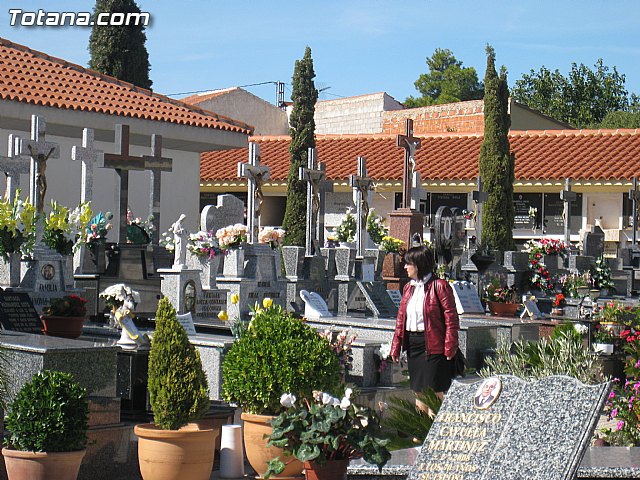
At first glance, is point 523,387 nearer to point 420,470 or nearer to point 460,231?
point 420,470

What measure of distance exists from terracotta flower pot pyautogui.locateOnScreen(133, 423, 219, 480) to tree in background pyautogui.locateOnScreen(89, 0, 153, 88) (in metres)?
23.4

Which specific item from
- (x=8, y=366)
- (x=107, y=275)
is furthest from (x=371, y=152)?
(x=8, y=366)

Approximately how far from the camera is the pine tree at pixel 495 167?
80.9 ft

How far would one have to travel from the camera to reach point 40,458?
262 inches

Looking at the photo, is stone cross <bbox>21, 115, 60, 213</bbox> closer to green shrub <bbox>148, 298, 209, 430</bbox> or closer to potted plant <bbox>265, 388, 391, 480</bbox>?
green shrub <bbox>148, 298, 209, 430</bbox>

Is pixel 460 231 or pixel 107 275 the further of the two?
pixel 460 231

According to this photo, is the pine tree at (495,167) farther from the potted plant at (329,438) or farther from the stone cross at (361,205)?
the potted plant at (329,438)

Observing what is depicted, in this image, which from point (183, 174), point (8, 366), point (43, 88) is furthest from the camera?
point (183, 174)

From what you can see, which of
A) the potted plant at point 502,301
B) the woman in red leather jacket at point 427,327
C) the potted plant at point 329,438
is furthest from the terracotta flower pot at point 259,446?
the potted plant at point 502,301

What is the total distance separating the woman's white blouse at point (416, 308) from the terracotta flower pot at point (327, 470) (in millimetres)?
2438

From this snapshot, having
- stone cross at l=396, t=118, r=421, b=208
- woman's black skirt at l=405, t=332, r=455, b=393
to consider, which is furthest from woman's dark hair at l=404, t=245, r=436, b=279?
stone cross at l=396, t=118, r=421, b=208

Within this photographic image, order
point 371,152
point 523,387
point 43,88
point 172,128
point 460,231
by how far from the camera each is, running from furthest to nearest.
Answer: point 371,152 < point 172,128 < point 43,88 < point 460,231 < point 523,387

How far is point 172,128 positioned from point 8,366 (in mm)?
15277

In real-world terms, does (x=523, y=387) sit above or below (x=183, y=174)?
below
